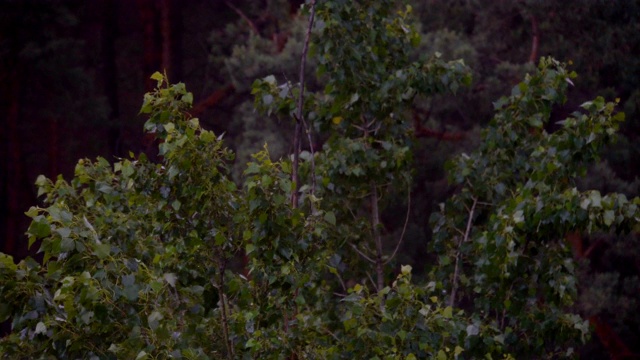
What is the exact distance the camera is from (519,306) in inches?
183

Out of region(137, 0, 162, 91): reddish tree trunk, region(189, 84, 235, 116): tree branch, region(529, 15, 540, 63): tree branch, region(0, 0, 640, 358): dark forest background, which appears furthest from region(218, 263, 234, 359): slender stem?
region(137, 0, 162, 91): reddish tree trunk

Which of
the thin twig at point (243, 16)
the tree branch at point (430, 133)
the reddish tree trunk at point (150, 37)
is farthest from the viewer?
the reddish tree trunk at point (150, 37)

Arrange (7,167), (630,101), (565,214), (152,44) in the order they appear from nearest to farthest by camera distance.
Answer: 1. (565,214)
2. (630,101)
3. (7,167)
4. (152,44)

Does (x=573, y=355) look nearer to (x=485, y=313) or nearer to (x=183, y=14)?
(x=485, y=313)

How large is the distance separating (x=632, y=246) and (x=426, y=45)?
362 centimetres

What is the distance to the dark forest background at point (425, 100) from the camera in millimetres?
11008

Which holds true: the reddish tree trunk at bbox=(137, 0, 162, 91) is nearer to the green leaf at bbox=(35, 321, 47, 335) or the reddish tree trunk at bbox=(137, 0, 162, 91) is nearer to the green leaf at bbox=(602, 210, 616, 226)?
the green leaf at bbox=(602, 210, 616, 226)

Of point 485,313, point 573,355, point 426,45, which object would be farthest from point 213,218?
point 426,45

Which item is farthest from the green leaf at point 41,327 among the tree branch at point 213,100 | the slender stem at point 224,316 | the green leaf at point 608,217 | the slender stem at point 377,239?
the tree branch at point 213,100

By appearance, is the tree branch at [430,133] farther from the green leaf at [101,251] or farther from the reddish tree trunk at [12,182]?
the green leaf at [101,251]

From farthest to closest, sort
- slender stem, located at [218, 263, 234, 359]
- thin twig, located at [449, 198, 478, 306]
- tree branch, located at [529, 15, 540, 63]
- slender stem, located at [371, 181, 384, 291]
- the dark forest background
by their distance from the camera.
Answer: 1. tree branch, located at [529, 15, 540, 63]
2. the dark forest background
3. slender stem, located at [371, 181, 384, 291]
4. thin twig, located at [449, 198, 478, 306]
5. slender stem, located at [218, 263, 234, 359]

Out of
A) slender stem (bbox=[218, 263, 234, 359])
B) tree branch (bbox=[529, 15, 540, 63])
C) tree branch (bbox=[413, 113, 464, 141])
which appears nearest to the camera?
slender stem (bbox=[218, 263, 234, 359])

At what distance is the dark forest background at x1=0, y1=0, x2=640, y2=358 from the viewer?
11.0 m

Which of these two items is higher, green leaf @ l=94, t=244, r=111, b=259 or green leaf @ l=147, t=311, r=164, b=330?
green leaf @ l=94, t=244, r=111, b=259
